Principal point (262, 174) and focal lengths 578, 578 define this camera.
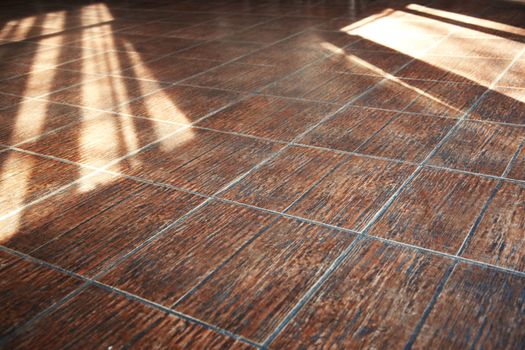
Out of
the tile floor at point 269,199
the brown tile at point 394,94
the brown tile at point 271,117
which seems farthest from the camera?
the brown tile at point 394,94

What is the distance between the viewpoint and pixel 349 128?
246 cm

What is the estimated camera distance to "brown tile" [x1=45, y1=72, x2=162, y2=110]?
3.03 m

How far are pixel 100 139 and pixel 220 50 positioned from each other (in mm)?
1685

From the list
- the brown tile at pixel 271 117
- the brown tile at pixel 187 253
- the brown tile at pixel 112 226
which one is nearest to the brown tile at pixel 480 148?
the brown tile at pixel 271 117

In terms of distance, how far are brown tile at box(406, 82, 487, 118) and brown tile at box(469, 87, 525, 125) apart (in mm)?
51

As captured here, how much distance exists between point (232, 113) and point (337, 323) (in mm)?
1584

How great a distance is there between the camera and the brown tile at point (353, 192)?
178cm

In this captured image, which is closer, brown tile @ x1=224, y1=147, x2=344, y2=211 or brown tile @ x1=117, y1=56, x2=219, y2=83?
brown tile @ x1=224, y1=147, x2=344, y2=211

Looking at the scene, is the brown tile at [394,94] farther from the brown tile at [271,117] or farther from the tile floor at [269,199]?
the brown tile at [271,117]

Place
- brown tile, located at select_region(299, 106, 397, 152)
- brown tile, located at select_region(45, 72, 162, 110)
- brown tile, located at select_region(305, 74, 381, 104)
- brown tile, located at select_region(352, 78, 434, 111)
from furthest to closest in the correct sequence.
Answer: brown tile, located at select_region(45, 72, 162, 110)
brown tile, located at select_region(305, 74, 381, 104)
brown tile, located at select_region(352, 78, 434, 111)
brown tile, located at select_region(299, 106, 397, 152)

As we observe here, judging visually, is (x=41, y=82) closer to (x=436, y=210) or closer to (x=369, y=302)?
(x=436, y=210)

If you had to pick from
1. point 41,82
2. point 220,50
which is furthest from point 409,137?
point 41,82

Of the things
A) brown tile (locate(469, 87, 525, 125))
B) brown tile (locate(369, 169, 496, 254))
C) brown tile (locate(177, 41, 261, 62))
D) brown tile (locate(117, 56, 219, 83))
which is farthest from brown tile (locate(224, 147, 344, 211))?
brown tile (locate(177, 41, 261, 62))

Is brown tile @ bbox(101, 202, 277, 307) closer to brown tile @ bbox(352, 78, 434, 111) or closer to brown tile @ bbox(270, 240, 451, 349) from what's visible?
brown tile @ bbox(270, 240, 451, 349)
